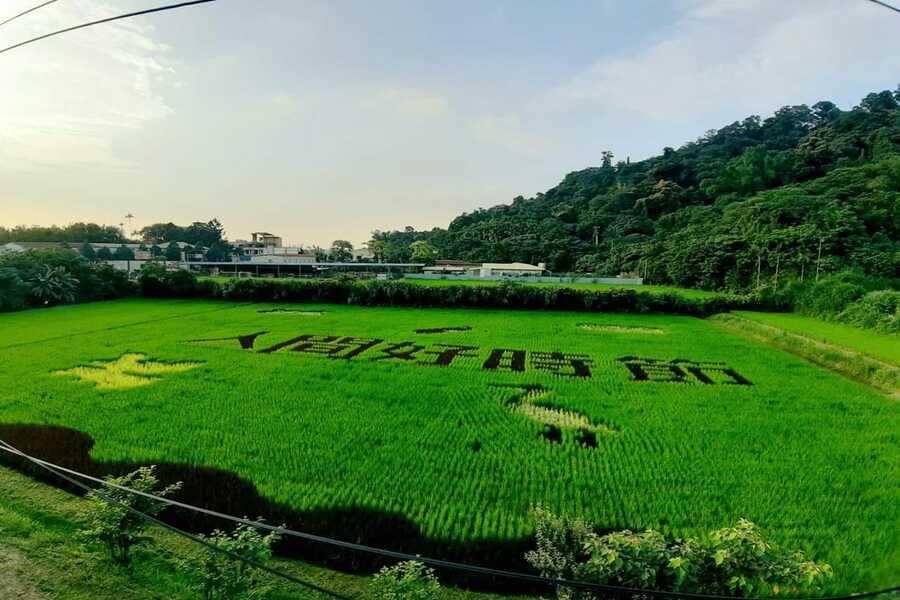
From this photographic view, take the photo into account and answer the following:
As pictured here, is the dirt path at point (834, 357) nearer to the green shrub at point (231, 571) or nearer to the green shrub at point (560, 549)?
the green shrub at point (560, 549)

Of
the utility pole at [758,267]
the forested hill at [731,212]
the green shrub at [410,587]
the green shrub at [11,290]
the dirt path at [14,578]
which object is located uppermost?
the forested hill at [731,212]

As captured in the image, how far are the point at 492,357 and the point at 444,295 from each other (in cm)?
1459

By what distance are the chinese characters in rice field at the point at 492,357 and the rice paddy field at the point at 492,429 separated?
0.12m

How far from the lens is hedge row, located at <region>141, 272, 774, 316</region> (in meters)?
29.7

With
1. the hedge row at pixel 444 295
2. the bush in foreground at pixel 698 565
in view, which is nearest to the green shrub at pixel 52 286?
the hedge row at pixel 444 295

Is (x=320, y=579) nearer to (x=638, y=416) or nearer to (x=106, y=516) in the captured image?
(x=106, y=516)

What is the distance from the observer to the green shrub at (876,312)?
62.8 ft

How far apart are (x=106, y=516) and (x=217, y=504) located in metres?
1.50

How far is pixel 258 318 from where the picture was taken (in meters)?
25.2

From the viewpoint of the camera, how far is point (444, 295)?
3095 centimetres

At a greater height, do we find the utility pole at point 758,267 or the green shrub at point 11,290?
the utility pole at point 758,267

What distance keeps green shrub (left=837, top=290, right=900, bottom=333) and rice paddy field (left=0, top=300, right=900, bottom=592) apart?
18.8ft

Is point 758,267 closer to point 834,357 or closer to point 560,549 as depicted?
point 834,357

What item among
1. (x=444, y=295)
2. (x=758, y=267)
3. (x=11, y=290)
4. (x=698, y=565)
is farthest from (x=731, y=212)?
(x=11, y=290)
